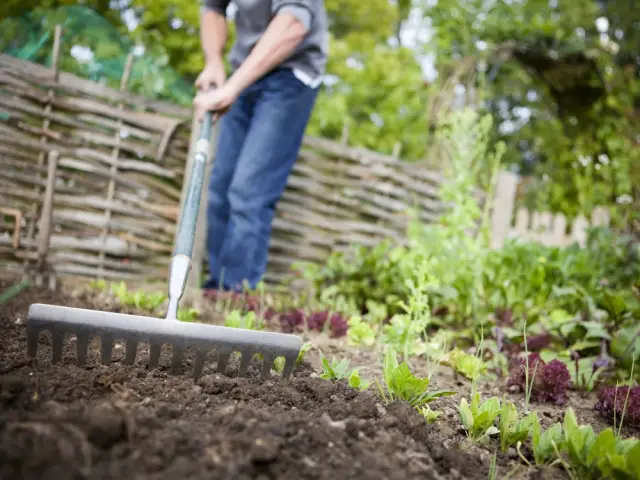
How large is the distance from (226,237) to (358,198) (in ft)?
4.73

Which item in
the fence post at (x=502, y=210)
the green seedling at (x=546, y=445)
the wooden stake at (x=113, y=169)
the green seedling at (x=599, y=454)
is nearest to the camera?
the green seedling at (x=599, y=454)

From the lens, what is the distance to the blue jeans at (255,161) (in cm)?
294

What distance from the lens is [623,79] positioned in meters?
4.89

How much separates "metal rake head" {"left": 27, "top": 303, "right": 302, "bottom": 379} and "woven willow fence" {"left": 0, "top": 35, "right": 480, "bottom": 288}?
2.02m

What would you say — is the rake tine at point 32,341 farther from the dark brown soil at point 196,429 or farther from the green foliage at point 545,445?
the green foliage at point 545,445

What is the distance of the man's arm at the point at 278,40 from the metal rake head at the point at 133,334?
5.11ft

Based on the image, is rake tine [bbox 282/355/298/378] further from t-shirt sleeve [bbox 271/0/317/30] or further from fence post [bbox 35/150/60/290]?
fence post [bbox 35/150/60/290]

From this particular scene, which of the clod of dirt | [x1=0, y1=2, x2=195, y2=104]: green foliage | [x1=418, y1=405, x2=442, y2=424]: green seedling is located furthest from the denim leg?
the clod of dirt

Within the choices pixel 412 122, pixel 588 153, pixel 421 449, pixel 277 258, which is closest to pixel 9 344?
pixel 421 449

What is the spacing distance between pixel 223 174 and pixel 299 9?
1022 millimetres

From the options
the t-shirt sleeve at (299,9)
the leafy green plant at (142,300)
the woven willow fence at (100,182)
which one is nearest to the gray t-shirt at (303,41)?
the t-shirt sleeve at (299,9)

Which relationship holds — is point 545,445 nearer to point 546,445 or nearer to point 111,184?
point 546,445

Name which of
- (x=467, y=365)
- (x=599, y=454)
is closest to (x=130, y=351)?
(x=599, y=454)

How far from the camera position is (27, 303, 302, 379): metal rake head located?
1.22 metres
